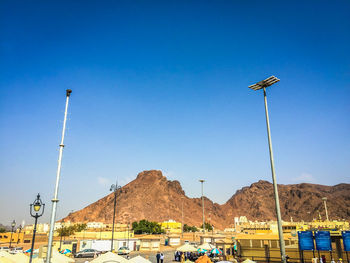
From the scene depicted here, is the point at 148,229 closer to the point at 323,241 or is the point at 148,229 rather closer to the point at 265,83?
the point at 323,241

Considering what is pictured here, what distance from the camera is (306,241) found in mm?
22031

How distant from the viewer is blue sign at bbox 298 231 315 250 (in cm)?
2187

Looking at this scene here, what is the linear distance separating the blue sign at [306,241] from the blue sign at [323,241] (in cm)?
48

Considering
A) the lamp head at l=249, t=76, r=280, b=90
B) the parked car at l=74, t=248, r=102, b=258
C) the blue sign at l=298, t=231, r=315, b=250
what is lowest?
the parked car at l=74, t=248, r=102, b=258

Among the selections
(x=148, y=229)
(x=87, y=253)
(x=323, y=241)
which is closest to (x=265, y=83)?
(x=323, y=241)

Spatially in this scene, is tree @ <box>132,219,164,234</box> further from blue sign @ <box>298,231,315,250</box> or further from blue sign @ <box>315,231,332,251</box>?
blue sign @ <box>315,231,332,251</box>

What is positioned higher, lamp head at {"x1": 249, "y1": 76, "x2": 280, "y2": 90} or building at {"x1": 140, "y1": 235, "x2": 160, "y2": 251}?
lamp head at {"x1": 249, "y1": 76, "x2": 280, "y2": 90}

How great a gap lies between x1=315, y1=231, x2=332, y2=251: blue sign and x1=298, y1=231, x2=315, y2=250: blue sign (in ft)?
1.59

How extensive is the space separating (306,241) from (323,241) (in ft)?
4.36

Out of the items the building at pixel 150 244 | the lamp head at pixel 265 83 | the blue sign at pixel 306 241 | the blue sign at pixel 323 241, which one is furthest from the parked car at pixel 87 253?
the lamp head at pixel 265 83

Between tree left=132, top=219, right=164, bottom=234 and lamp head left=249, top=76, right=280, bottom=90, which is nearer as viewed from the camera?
lamp head left=249, top=76, right=280, bottom=90

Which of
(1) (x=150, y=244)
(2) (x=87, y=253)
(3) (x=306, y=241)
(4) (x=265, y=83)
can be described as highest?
(4) (x=265, y=83)

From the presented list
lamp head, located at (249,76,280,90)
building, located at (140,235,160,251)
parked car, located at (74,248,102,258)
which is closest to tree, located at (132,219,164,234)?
building, located at (140,235,160,251)

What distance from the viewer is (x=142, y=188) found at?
181 metres
